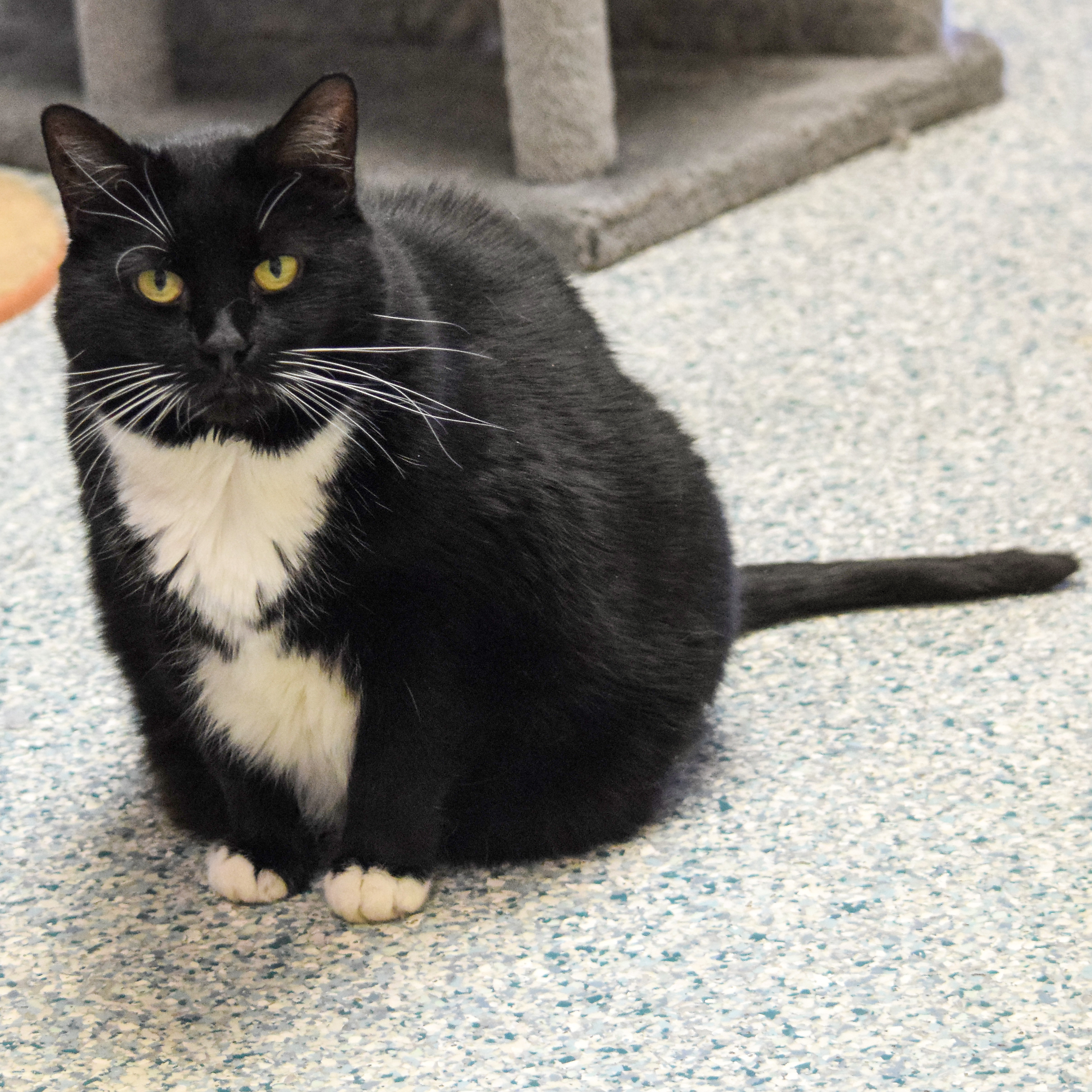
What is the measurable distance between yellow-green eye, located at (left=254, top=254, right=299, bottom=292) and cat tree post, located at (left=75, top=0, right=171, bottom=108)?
253cm

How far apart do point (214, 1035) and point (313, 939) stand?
14 centimetres

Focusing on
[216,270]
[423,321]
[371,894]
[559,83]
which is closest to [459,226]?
[423,321]

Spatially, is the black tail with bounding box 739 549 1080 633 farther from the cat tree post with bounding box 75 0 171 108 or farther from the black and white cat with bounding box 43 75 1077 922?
the cat tree post with bounding box 75 0 171 108

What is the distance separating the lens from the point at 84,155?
1.12 m

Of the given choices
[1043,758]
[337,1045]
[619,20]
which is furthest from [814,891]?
[619,20]

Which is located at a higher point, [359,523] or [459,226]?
[459,226]

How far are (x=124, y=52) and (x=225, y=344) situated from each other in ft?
8.49

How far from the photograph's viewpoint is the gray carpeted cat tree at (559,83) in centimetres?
280

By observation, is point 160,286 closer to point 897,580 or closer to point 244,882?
point 244,882

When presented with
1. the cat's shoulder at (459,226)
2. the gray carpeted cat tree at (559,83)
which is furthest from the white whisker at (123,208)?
the gray carpeted cat tree at (559,83)

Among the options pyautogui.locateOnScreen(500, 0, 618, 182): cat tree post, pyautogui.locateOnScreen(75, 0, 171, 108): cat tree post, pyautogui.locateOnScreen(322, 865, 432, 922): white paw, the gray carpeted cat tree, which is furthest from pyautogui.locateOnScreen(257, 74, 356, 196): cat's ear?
pyautogui.locateOnScreen(75, 0, 171, 108): cat tree post

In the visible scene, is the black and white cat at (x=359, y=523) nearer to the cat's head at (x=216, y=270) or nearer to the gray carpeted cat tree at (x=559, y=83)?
the cat's head at (x=216, y=270)

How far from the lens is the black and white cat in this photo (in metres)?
1.13

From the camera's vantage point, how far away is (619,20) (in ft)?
12.3
